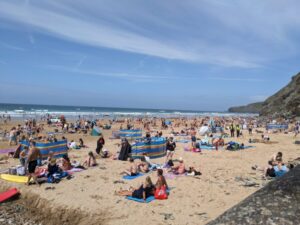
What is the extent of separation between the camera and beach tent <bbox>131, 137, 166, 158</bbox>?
15.2 meters

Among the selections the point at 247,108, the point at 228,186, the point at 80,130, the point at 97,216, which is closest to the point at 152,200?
the point at 97,216

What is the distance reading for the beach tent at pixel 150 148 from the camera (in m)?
15.2

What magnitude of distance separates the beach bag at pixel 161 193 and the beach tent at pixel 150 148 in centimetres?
610

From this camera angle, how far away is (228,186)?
10.3 meters

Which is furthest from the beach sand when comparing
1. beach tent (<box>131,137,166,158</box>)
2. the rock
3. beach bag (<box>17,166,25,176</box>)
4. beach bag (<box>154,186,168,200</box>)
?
the rock

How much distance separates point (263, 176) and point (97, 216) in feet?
22.5

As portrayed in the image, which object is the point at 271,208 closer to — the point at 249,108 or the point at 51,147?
the point at 51,147

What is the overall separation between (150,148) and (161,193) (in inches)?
264

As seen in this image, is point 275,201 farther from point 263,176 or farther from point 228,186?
point 263,176

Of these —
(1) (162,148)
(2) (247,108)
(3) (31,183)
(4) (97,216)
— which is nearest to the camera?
(4) (97,216)

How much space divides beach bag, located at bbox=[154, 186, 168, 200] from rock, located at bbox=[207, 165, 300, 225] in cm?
759

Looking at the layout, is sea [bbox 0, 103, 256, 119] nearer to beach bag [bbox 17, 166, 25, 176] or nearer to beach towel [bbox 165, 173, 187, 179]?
beach bag [bbox 17, 166, 25, 176]

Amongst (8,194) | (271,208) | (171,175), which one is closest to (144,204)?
(171,175)

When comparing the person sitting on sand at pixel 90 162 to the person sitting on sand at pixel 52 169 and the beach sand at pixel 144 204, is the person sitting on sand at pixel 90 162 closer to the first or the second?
the beach sand at pixel 144 204
